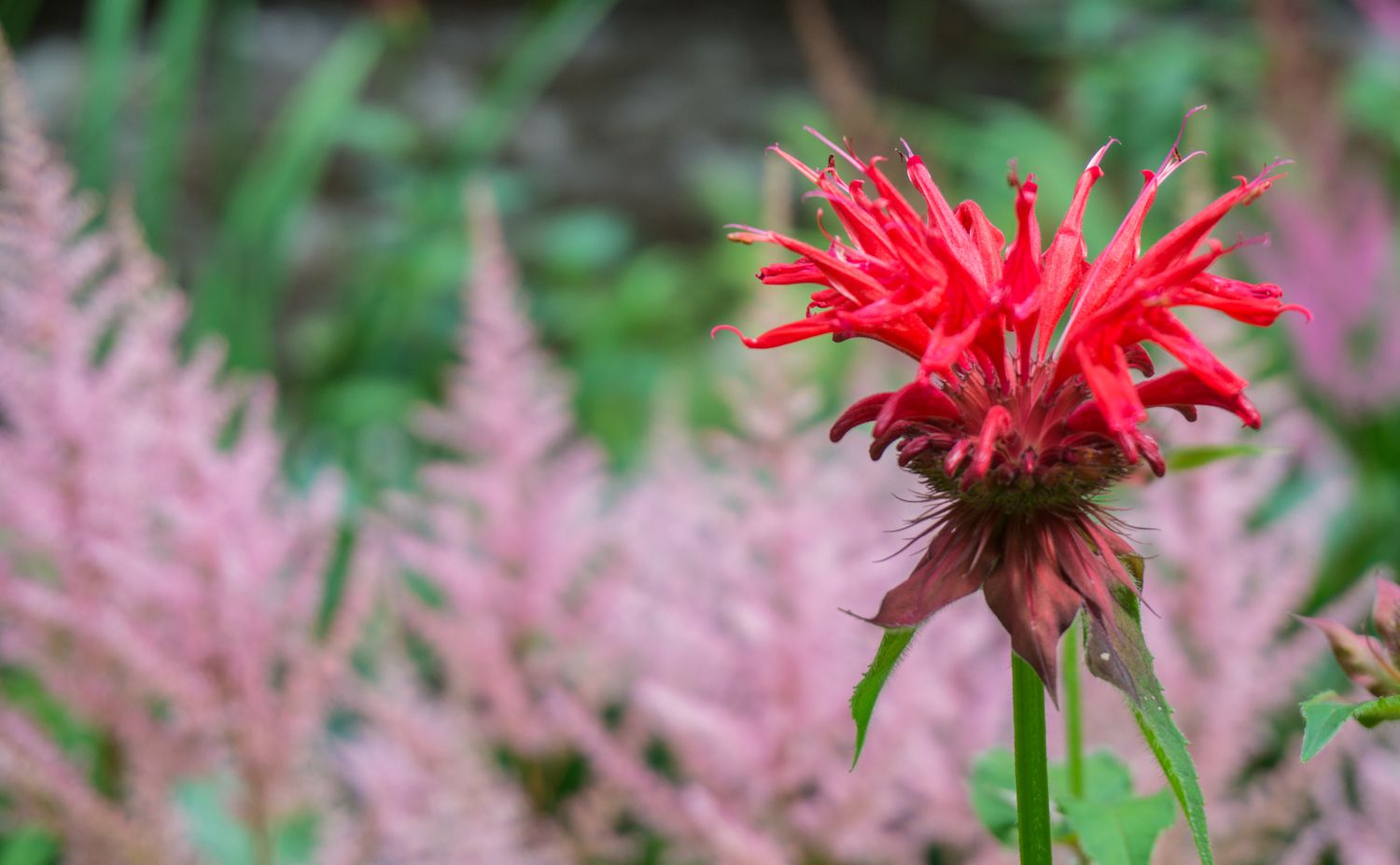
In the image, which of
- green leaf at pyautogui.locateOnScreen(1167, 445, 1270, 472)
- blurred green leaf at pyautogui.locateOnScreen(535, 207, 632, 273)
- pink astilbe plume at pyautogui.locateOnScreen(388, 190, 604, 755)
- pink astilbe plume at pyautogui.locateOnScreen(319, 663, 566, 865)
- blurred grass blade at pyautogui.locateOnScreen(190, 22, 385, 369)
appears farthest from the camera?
blurred green leaf at pyautogui.locateOnScreen(535, 207, 632, 273)

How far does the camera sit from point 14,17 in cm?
113

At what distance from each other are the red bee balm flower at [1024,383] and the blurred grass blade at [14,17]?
3.37 ft

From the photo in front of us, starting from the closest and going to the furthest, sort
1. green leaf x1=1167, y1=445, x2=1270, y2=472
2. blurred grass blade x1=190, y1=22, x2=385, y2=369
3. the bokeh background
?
1. green leaf x1=1167, y1=445, x2=1270, y2=472
2. the bokeh background
3. blurred grass blade x1=190, y1=22, x2=385, y2=369

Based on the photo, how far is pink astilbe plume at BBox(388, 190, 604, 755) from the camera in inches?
33.1

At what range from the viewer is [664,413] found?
0.98m

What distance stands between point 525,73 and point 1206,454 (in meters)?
1.29

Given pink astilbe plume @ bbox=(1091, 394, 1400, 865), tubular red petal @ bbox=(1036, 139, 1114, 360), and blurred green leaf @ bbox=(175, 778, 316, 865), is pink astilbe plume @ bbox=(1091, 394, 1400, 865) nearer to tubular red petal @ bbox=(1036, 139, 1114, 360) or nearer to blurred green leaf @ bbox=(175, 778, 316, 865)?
tubular red petal @ bbox=(1036, 139, 1114, 360)

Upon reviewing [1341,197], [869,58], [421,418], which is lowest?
[421,418]

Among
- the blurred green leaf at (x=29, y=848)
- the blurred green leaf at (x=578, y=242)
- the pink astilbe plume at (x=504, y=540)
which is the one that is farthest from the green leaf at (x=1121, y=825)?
the blurred green leaf at (x=578, y=242)

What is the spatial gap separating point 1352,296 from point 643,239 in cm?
166

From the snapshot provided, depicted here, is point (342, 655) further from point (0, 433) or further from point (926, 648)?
point (926, 648)

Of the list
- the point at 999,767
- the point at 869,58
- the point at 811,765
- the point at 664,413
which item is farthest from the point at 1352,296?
the point at 869,58

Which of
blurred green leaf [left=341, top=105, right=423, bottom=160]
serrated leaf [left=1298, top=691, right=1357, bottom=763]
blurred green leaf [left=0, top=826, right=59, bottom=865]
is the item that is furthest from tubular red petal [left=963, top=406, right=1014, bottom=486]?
blurred green leaf [left=341, top=105, right=423, bottom=160]

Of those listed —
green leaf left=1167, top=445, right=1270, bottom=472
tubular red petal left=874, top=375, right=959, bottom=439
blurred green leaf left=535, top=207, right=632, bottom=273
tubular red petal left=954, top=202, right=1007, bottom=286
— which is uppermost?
blurred green leaf left=535, top=207, right=632, bottom=273
